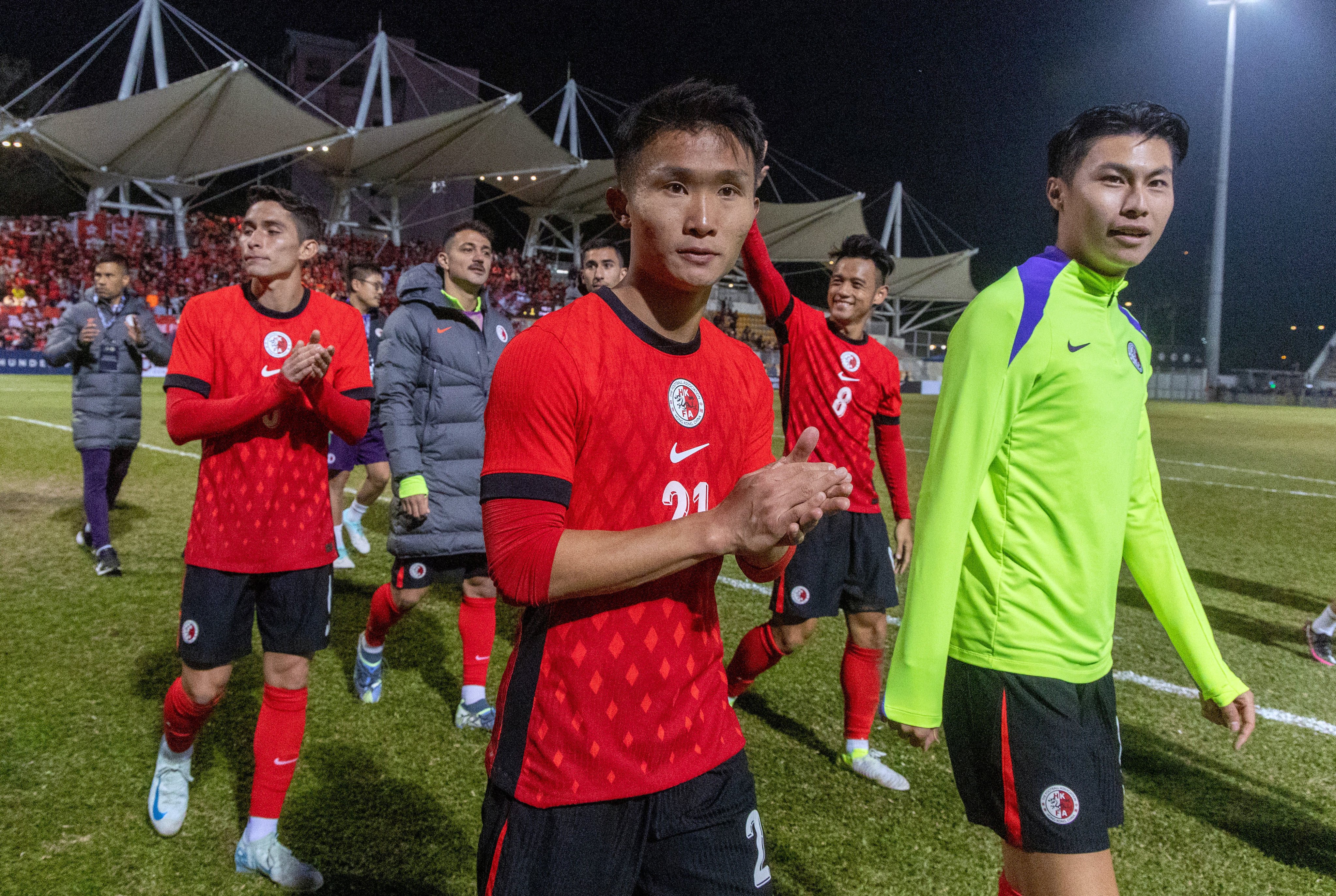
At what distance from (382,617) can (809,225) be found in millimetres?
49388

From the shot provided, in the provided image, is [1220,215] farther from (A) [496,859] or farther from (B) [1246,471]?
(A) [496,859]

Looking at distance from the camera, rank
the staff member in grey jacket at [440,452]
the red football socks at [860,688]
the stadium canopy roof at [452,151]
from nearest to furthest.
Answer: the red football socks at [860,688]
the staff member in grey jacket at [440,452]
the stadium canopy roof at [452,151]

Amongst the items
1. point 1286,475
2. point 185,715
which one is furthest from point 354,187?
point 185,715

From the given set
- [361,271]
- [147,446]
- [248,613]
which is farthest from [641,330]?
[147,446]

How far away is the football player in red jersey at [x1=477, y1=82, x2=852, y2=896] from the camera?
4.82 ft

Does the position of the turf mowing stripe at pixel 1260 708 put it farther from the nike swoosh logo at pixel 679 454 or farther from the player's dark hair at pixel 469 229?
the player's dark hair at pixel 469 229

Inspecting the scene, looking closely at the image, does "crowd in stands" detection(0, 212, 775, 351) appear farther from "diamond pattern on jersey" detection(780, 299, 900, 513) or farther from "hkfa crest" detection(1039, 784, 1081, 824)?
"hkfa crest" detection(1039, 784, 1081, 824)

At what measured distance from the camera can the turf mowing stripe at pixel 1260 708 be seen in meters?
4.41

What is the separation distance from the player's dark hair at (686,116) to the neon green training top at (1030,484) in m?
0.71

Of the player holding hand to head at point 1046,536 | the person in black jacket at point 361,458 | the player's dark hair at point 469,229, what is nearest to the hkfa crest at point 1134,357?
the player holding hand to head at point 1046,536

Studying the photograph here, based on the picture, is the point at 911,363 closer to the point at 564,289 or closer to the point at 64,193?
the point at 564,289

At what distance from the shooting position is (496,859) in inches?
60.2

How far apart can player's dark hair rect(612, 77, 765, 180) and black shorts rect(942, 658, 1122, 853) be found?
1.33 metres

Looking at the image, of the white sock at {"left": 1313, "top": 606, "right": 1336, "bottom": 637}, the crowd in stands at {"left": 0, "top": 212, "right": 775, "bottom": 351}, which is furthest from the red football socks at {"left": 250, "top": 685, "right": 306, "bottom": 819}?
the crowd in stands at {"left": 0, "top": 212, "right": 775, "bottom": 351}
